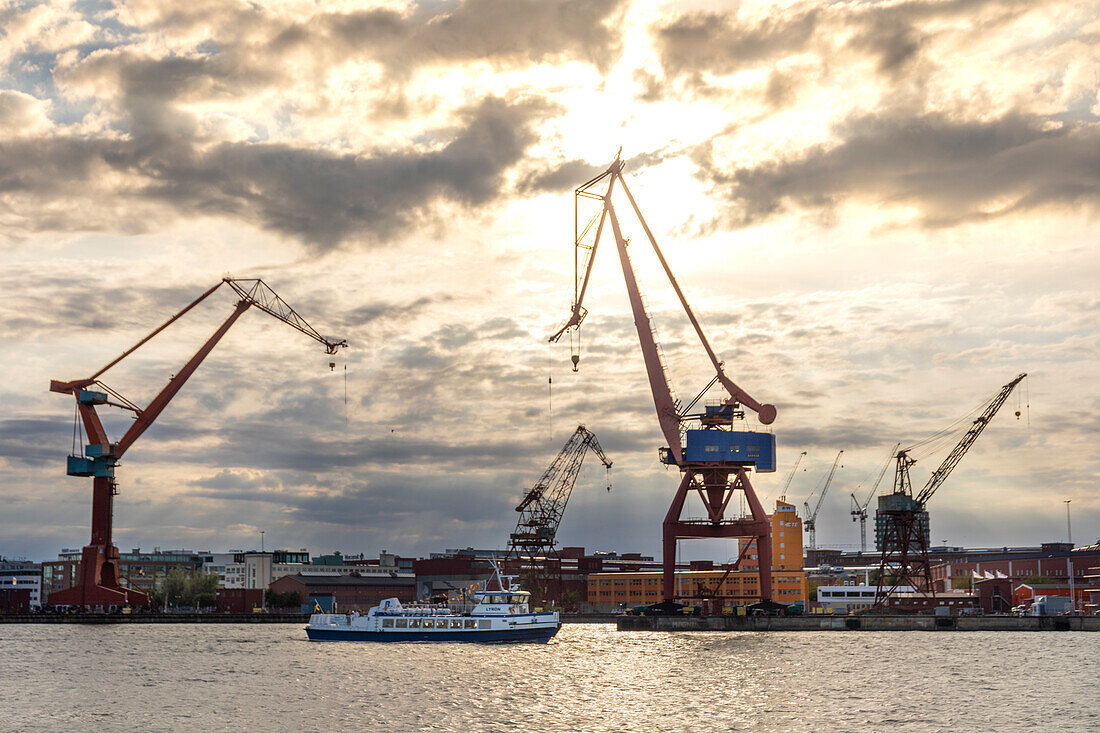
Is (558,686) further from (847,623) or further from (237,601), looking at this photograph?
(237,601)

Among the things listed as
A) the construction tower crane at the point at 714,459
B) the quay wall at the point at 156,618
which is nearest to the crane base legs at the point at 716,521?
the construction tower crane at the point at 714,459

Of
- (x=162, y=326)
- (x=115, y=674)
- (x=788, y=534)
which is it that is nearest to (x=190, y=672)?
(x=115, y=674)

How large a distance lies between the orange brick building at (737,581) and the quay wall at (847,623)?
33.3m

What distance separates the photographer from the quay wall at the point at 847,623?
10100 centimetres

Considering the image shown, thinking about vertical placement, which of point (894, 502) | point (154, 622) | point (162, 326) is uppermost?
point (162, 326)

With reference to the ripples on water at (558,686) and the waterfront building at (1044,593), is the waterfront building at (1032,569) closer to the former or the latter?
the waterfront building at (1044,593)

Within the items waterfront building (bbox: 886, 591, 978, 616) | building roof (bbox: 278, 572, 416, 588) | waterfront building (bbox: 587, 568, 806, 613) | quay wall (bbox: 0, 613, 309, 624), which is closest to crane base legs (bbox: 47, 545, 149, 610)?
quay wall (bbox: 0, 613, 309, 624)

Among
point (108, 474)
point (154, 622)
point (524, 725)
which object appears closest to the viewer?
point (524, 725)

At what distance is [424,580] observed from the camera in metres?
167

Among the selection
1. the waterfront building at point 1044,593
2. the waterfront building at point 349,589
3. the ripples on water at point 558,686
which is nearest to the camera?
the ripples on water at point 558,686

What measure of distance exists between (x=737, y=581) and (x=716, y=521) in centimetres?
4693

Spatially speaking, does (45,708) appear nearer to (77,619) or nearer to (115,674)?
(115,674)

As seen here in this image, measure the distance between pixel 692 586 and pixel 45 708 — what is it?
116265 millimetres

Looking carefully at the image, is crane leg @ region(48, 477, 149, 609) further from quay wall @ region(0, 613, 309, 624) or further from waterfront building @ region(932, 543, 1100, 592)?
waterfront building @ region(932, 543, 1100, 592)
